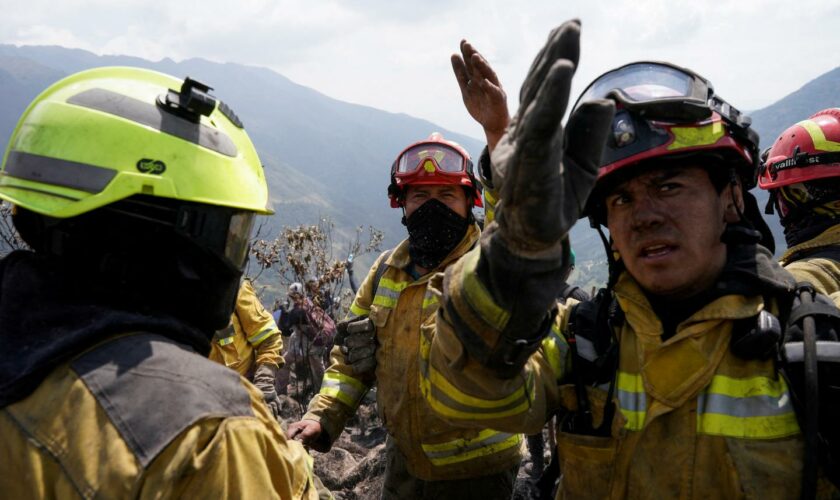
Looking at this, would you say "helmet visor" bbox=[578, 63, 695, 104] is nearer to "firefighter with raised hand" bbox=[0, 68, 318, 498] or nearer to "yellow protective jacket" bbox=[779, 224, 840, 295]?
"firefighter with raised hand" bbox=[0, 68, 318, 498]

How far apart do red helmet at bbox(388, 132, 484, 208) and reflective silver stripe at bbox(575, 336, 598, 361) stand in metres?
2.06

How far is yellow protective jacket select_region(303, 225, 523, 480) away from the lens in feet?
10.6

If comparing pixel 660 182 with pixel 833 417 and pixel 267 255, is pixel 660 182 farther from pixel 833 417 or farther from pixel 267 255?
pixel 267 255

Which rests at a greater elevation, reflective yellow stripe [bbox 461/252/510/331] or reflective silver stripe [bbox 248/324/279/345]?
reflective yellow stripe [bbox 461/252/510/331]

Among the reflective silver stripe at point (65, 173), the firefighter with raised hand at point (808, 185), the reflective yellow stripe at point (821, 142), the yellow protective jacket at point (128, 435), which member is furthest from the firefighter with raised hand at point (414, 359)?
the reflective yellow stripe at point (821, 142)

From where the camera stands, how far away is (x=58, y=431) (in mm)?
1216

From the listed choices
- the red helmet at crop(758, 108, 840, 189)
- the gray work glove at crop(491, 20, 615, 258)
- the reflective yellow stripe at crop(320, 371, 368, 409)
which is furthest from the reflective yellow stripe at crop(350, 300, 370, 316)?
the red helmet at crop(758, 108, 840, 189)

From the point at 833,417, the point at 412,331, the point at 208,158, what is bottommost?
the point at 412,331

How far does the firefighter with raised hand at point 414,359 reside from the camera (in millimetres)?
3258

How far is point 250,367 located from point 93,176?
13.7 feet

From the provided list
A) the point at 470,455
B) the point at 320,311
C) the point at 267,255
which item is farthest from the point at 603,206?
the point at 267,255

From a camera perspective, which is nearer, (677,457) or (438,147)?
(677,457)

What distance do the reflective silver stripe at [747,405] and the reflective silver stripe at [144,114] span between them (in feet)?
6.18

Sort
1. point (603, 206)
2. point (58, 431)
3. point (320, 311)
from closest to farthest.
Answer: point (58, 431)
point (603, 206)
point (320, 311)
